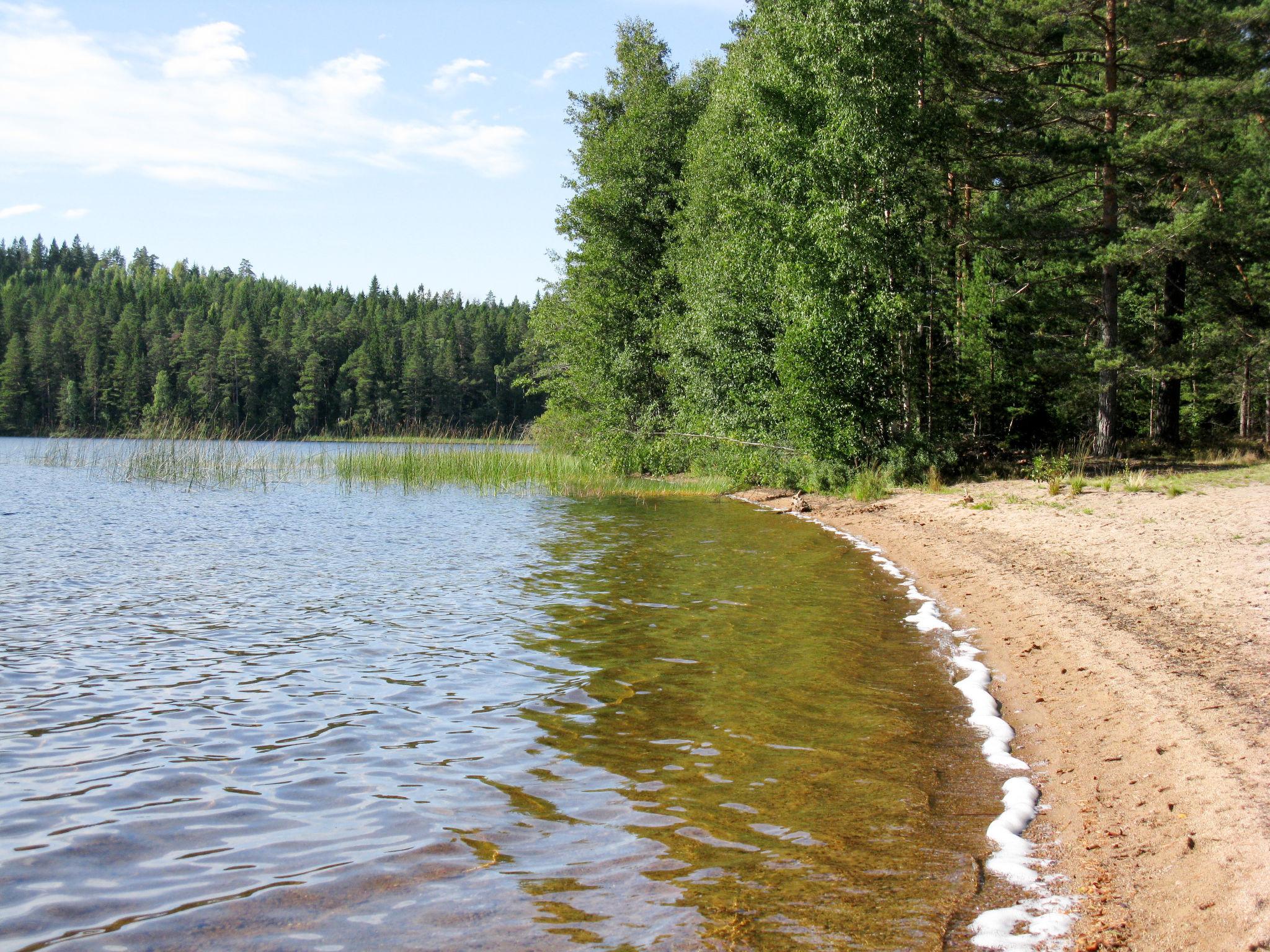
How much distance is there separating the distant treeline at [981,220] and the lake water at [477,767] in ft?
34.7

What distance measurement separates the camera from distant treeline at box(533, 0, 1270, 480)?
63.5 ft

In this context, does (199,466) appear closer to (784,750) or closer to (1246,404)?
(784,750)

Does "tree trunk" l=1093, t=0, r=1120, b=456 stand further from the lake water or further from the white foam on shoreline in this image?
the white foam on shoreline

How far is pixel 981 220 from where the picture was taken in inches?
784

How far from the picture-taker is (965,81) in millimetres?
20344

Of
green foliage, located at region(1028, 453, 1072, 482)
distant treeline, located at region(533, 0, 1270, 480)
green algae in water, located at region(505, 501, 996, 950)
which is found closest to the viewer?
green algae in water, located at region(505, 501, 996, 950)

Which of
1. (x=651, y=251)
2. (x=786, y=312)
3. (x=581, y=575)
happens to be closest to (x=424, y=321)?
(x=651, y=251)

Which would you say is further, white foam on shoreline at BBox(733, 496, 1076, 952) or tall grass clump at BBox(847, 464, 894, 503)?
tall grass clump at BBox(847, 464, 894, 503)

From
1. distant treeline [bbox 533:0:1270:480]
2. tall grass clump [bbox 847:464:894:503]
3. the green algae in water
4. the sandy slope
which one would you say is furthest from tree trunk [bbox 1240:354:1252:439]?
the green algae in water

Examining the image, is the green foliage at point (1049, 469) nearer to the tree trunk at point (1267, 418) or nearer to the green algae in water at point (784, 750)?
the green algae in water at point (784, 750)

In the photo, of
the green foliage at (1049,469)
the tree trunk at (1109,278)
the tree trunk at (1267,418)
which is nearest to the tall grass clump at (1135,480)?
the green foliage at (1049,469)

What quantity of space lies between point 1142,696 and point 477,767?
415cm

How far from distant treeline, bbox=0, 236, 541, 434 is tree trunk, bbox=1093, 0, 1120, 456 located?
5622cm

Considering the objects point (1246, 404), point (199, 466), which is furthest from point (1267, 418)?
point (199, 466)
